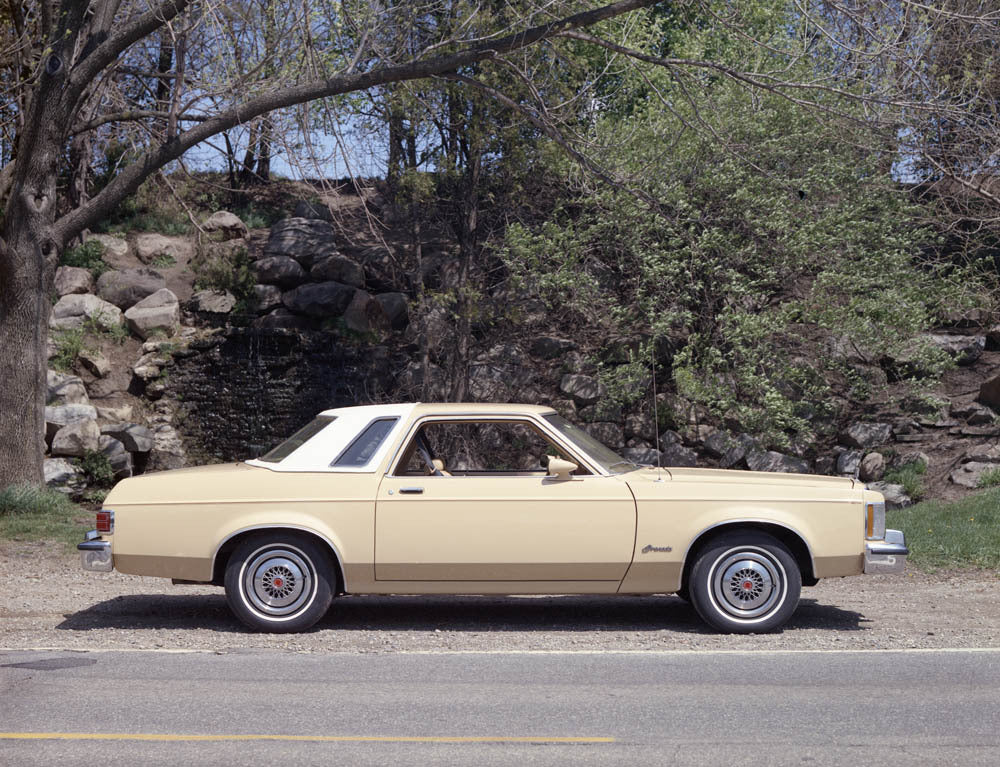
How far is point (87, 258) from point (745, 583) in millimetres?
21763

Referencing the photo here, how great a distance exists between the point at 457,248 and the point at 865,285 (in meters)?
7.50

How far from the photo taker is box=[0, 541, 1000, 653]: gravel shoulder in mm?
7328

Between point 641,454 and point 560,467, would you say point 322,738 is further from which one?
point 641,454

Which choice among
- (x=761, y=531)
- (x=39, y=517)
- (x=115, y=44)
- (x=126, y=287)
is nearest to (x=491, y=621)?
(x=761, y=531)

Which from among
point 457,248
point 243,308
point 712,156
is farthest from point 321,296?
point 712,156

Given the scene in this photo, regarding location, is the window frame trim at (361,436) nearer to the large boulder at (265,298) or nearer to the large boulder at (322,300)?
the large boulder at (322,300)

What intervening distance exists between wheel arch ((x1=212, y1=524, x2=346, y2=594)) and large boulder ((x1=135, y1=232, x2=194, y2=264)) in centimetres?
2024

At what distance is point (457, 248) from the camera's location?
19.9 metres

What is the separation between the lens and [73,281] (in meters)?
24.2

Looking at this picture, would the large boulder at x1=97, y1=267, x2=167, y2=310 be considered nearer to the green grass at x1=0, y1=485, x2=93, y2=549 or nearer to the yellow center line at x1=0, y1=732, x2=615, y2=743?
the green grass at x1=0, y1=485, x2=93, y2=549

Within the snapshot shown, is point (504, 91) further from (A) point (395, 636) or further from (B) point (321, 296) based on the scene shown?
(A) point (395, 636)

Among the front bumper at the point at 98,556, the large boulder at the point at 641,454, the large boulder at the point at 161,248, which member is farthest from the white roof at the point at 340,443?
the large boulder at the point at 161,248

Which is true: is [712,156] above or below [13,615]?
above

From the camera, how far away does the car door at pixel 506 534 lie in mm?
7422
